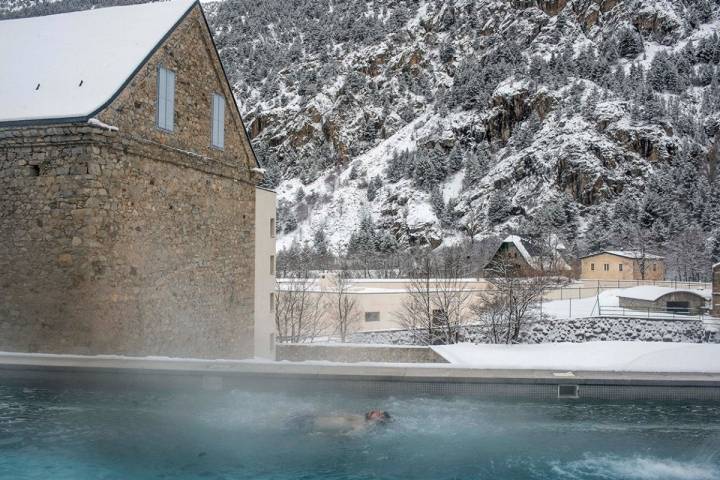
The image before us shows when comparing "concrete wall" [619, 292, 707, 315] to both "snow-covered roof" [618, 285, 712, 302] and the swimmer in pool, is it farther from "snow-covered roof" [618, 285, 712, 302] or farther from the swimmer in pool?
the swimmer in pool

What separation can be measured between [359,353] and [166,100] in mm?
6758

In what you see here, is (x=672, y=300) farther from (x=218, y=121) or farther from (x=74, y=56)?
(x=74, y=56)

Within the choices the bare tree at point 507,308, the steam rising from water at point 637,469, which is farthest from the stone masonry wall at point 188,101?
the bare tree at point 507,308

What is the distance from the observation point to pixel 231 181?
42.2 ft

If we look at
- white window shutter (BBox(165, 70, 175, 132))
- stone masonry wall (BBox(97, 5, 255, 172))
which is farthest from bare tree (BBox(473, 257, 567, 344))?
white window shutter (BBox(165, 70, 175, 132))

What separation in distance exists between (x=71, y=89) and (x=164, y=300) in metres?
3.77

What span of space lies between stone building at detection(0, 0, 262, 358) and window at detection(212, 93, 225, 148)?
0.15 feet

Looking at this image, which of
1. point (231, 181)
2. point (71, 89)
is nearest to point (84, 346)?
point (71, 89)

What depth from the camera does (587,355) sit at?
11344 mm

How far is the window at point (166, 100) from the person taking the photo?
408 inches

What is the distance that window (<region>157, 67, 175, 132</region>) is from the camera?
10375 mm

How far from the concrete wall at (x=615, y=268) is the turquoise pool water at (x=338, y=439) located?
159 feet

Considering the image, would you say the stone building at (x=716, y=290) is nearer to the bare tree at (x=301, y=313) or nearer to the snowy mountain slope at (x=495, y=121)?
the bare tree at (x=301, y=313)

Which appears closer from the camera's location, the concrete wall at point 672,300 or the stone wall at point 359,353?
the stone wall at point 359,353
